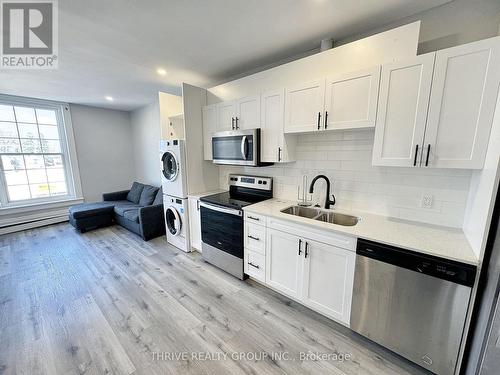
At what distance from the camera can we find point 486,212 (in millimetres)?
1152

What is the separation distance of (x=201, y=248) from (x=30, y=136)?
4596mm

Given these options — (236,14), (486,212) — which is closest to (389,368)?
(486,212)

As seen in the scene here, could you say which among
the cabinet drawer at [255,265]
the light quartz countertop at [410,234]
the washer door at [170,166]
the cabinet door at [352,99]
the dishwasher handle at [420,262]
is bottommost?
the cabinet drawer at [255,265]

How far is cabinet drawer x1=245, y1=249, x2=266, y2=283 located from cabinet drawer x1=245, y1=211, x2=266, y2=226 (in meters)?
0.37

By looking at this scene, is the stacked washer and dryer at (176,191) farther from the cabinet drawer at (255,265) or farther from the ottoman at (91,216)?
the ottoman at (91,216)

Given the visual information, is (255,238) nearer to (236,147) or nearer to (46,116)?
(236,147)

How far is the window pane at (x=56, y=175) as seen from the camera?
4.52m

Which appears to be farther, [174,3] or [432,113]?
[174,3]

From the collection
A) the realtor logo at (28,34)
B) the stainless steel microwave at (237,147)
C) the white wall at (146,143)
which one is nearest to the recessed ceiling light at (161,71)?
the realtor logo at (28,34)

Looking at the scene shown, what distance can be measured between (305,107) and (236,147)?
0.97 metres

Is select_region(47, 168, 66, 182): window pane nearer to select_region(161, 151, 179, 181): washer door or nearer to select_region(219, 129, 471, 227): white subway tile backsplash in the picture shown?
select_region(161, 151, 179, 181): washer door

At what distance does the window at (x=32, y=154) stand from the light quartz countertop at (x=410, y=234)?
532 cm

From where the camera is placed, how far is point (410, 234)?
1517 mm

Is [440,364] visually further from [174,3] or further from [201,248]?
[174,3]
